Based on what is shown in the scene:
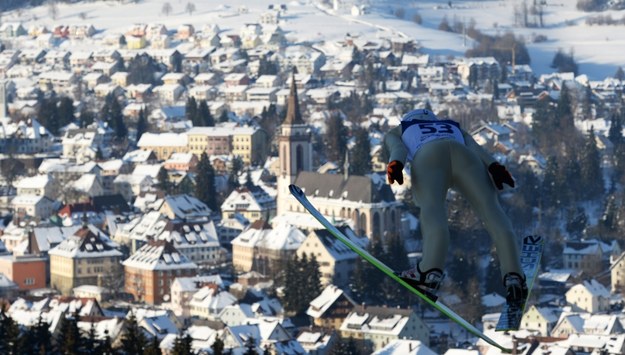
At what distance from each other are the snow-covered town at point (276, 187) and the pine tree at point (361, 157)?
6 centimetres

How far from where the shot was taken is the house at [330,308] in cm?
3569

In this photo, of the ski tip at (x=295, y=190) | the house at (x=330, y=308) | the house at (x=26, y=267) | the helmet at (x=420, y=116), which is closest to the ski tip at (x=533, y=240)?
the helmet at (x=420, y=116)

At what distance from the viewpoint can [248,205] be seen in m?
48.9

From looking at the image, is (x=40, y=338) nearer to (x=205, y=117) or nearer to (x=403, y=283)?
(x=403, y=283)

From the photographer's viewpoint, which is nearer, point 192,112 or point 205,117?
point 205,117

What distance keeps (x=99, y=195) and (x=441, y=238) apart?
46490 mm

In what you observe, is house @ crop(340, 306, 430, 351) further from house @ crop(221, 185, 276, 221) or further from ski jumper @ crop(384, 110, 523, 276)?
ski jumper @ crop(384, 110, 523, 276)

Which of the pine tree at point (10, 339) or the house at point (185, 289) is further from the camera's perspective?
the house at point (185, 289)

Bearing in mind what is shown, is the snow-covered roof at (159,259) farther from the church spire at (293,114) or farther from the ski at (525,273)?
the ski at (525,273)

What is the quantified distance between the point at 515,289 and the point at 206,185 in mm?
44700

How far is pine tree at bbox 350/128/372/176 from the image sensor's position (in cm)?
5006

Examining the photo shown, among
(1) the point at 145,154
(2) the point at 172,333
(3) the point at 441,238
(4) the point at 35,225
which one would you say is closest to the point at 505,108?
(1) the point at 145,154

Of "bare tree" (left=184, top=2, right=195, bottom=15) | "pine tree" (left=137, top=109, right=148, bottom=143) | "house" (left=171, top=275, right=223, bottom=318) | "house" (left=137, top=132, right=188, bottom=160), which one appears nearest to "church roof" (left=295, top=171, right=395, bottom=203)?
"house" (left=171, top=275, right=223, bottom=318)

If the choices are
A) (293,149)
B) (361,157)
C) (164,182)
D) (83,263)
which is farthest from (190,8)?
(83,263)
